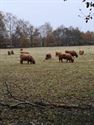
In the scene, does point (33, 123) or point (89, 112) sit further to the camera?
point (89, 112)

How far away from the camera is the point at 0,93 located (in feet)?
47.6

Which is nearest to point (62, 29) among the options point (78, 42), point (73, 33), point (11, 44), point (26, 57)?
point (73, 33)

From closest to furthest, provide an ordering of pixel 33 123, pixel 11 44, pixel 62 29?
pixel 33 123 < pixel 11 44 < pixel 62 29

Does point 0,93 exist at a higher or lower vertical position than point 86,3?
lower

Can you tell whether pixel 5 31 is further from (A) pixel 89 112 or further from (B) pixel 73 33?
(A) pixel 89 112

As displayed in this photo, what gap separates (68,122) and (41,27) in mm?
138066

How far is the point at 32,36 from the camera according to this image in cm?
12131

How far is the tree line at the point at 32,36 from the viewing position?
110 meters

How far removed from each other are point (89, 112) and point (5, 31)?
103079 mm

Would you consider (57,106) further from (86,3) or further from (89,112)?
(86,3)

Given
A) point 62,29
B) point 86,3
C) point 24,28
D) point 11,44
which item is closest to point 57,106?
point 86,3

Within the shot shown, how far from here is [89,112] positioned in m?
10.5

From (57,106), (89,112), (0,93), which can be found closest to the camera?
(89,112)

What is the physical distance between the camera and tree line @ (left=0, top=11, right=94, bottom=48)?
361 feet
